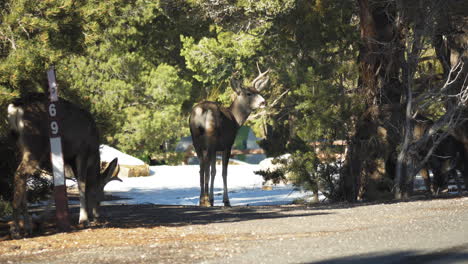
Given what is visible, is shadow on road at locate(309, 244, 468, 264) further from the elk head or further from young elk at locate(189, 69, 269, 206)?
the elk head

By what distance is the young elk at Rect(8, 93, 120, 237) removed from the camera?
45.1 ft

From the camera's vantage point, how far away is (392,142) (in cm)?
2297

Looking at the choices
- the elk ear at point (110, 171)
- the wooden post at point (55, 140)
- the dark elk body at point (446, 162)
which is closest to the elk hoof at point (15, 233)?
the wooden post at point (55, 140)

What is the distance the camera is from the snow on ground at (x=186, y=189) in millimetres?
28281

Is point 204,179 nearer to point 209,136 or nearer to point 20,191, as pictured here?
point 209,136

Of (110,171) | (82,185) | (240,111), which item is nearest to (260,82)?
(240,111)

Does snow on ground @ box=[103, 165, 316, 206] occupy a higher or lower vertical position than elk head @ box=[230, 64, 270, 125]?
lower

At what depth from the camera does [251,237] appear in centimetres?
1263

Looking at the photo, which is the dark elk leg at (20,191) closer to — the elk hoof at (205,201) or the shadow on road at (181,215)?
the shadow on road at (181,215)

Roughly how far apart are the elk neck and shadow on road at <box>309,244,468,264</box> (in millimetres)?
13421

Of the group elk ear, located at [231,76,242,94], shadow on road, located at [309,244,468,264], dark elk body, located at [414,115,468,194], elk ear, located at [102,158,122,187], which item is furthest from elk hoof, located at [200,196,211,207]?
shadow on road, located at [309,244,468,264]

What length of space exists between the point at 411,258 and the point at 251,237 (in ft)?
10.3

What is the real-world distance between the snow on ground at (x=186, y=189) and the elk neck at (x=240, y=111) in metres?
2.26

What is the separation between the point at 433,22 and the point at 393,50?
1170mm
